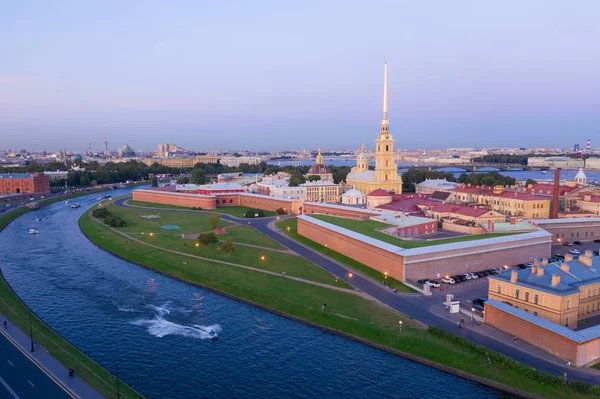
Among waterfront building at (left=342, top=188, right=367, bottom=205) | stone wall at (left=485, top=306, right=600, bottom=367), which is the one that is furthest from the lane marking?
waterfront building at (left=342, top=188, right=367, bottom=205)

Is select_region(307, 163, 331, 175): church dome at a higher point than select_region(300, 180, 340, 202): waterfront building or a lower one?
higher

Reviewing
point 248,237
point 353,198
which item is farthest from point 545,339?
point 353,198

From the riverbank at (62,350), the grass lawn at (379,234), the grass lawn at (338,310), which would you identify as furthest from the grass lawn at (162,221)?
the riverbank at (62,350)

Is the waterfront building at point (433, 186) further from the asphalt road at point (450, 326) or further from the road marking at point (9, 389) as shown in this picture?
the road marking at point (9, 389)

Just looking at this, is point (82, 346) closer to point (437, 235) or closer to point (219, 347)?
point (219, 347)

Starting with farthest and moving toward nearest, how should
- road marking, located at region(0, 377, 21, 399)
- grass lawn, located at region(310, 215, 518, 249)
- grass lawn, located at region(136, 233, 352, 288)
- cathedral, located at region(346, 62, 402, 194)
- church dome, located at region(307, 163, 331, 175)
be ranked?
1. church dome, located at region(307, 163, 331, 175)
2. cathedral, located at region(346, 62, 402, 194)
3. grass lawn, located at region(310, 215, 518, 249)
4. grass lawn, located at region(136, 233, 352, 288)
5. road marking, located at region(0, 377, 21, 399)

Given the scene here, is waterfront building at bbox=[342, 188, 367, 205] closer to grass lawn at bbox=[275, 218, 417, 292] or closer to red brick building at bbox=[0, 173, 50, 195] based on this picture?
grass lawn at bbox=[275, 218, 417, 292]
